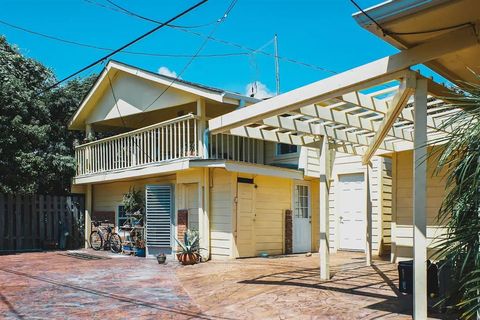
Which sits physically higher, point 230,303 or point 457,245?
point 457,245

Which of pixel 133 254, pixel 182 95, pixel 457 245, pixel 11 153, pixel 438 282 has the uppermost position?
pixel 182 95

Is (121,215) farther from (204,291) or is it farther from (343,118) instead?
(343,118)

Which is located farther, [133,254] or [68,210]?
[68,210]

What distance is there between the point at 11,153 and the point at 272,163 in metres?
8.50

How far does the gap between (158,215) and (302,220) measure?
4.46 m

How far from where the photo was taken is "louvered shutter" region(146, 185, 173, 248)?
42.6 ft

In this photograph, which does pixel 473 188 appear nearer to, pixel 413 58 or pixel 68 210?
pixel 413 58

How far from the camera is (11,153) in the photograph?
48.9 feet

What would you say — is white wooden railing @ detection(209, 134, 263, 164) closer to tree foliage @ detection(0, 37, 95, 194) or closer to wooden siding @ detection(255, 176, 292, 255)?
wooden siding @ detection(255, 176, 292, 255)

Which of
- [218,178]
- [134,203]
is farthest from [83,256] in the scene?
[218,178]

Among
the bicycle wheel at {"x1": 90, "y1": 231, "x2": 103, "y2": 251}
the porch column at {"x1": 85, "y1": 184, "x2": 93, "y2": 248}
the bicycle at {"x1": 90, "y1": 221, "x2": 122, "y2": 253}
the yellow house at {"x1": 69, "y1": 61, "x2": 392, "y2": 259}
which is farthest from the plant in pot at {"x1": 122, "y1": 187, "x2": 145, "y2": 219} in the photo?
the porch column at {"x1": 85, "y1": 184, "x2": 93, "y2": 248}

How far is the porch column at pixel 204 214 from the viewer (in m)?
12.0

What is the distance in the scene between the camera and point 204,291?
309 inches

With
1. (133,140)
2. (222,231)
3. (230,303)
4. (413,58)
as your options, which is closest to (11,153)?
(133,140)
